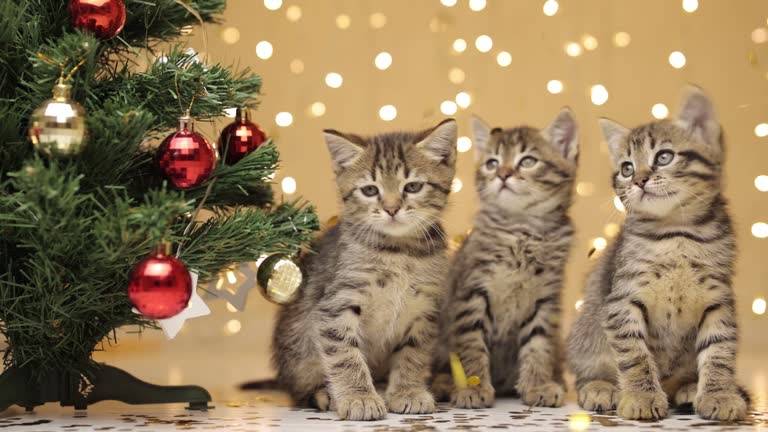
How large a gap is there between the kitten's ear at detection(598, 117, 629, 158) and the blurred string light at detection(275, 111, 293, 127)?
54.2 inches

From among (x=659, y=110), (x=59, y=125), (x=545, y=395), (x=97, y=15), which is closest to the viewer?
(x=59, y=125)

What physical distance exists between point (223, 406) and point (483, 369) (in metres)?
0.54

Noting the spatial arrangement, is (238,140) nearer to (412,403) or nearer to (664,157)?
(412,403)

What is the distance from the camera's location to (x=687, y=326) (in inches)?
72.2

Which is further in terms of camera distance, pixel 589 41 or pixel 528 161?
pixel 589 41

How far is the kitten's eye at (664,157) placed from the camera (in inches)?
71.7

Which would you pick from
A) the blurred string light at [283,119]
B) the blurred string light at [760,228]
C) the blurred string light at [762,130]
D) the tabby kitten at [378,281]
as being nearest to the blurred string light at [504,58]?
the blurred string light at [283,119]

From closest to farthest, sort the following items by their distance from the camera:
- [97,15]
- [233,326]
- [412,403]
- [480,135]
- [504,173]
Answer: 1. [97,15]
2. [412,403]
3. [504,173]
4. [480,135]
5. [233,326]

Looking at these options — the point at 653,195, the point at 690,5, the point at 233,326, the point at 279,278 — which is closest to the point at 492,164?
the point at 653,195

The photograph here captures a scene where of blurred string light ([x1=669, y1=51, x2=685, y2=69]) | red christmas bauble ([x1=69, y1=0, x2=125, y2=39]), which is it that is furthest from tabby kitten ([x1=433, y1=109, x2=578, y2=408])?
blurred string light ([x1=669, y1=51, x2=685, y2=69])

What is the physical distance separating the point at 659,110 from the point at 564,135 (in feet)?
3.25

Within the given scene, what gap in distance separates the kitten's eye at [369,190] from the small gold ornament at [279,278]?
20 centimetres

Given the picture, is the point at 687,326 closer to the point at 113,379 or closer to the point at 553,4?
the point at 113,379

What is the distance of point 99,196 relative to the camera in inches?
66.2
